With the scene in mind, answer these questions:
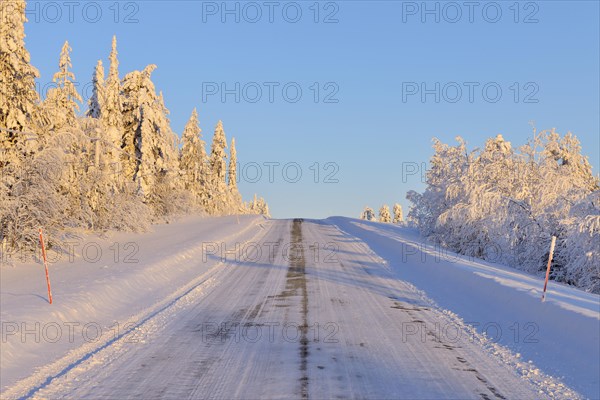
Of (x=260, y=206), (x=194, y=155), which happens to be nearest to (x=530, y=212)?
(x=194, y=155)

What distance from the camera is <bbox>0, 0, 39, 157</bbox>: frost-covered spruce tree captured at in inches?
615

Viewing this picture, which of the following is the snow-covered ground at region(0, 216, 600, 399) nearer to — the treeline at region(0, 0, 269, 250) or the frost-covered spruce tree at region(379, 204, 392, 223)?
the treeline at region(0, 0, 269, 250)

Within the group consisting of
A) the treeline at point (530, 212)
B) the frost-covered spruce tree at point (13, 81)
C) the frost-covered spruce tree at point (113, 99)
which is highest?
the frost-covered spruce tree at point (113, 99)

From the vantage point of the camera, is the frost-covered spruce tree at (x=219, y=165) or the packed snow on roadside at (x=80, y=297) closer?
the packed snow on roadside at (x=80, y=297)

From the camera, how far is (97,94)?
1270 inches

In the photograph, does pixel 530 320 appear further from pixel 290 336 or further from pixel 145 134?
pixel 145 134

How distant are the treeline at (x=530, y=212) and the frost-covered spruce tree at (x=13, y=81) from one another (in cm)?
1863

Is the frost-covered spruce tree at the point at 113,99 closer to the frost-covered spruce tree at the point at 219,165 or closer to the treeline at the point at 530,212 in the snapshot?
the treeline at the point at 530,212

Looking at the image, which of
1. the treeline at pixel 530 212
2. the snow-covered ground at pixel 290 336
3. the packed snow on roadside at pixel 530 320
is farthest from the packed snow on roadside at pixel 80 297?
the treeline at pixel 530 212

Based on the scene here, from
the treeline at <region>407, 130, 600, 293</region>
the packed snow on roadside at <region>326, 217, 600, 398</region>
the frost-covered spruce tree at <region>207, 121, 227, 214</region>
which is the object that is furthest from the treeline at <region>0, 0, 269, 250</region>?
the frost-covered spruce tree at <region>207, 121, 227, 214</region>

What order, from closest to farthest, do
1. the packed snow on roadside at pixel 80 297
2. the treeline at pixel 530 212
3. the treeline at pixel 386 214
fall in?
the packed snow on roadside at pixel 80 297, the treeline at pixel 530 212, the treeline at pixel 386 214

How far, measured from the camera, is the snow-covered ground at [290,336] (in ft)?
18.1

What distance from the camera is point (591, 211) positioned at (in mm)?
16922

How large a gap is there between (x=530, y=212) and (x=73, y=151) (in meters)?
20.8
